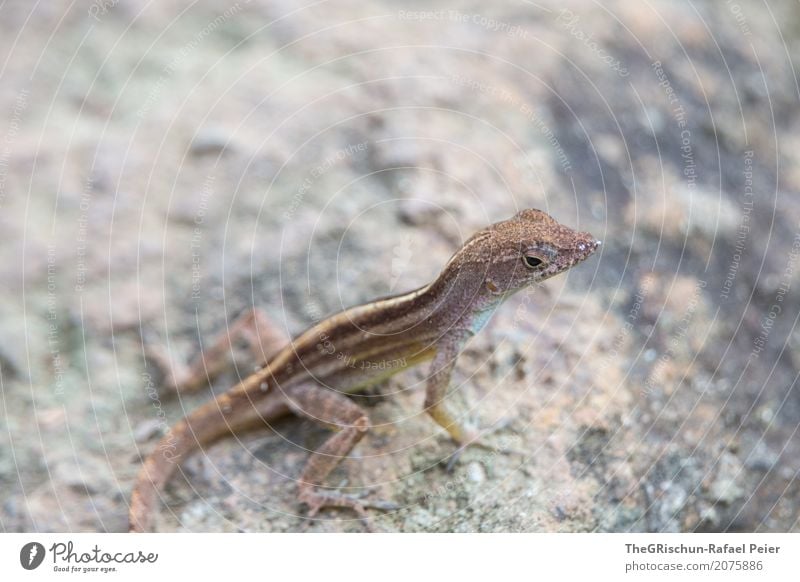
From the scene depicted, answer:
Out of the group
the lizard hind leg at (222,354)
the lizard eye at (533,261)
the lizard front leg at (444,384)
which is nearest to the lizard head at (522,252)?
the lizard eye at (533,261)

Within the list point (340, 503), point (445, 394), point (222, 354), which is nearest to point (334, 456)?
point (340, 503)

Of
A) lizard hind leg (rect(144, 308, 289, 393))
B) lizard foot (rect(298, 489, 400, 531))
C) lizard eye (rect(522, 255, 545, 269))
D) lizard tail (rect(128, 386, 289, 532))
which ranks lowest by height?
lizard foot (rect(298, 489, 400, 531))

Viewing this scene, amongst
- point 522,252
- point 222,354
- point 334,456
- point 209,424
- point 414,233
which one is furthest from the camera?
point 414,233

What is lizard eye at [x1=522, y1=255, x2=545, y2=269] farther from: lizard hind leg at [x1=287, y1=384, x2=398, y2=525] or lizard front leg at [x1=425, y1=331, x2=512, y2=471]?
lizard hind leg at [x1=287, y1=384, x2=398, y2=525]

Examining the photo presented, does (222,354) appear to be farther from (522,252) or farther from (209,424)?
(522,252)

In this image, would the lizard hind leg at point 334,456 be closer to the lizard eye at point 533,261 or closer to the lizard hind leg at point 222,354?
the lizard hind leg at point 222,354

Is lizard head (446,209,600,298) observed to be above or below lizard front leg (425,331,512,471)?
above

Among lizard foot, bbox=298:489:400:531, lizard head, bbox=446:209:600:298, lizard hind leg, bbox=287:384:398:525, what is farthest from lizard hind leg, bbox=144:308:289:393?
lizard head, bbox=446:209:600:298

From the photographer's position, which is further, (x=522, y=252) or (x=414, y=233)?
(x=414, y=233)
